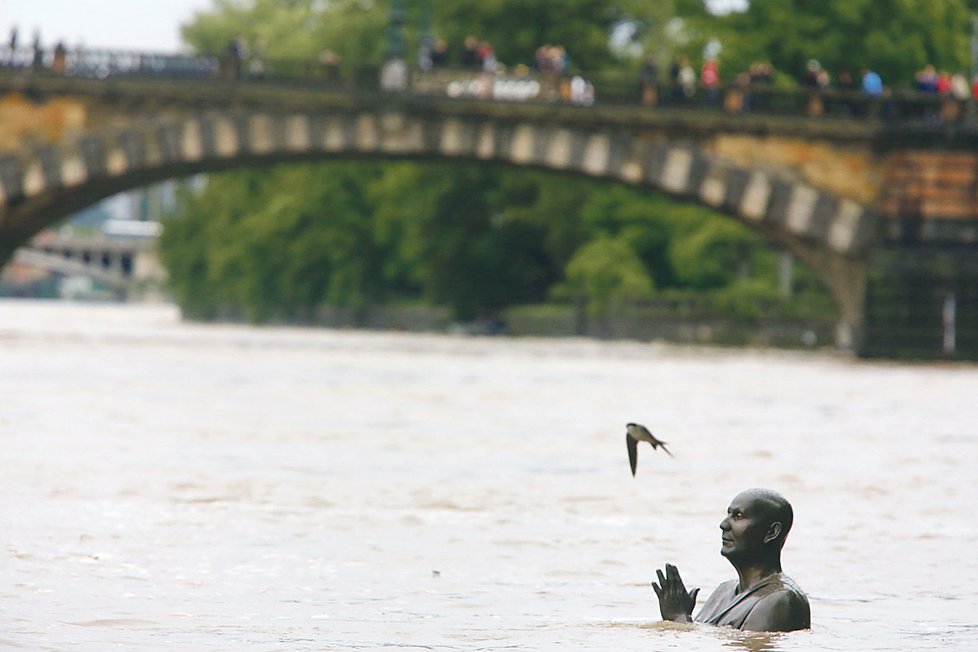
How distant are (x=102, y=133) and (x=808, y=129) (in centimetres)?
1281

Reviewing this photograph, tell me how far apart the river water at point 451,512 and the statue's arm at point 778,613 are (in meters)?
0.10

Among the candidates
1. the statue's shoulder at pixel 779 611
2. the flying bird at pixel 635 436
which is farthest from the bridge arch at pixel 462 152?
the statue's shoulder at pixel 779 611

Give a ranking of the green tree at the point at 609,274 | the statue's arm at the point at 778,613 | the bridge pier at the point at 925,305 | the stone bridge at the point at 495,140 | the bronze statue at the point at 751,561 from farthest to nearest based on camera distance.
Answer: the green tree at the point at 609,274
the stone bridge at the point at 495,140
the bridge pier at the point at 925,305
the bronze statue at the point at 751,561
the statue's arm at the point at 778,613

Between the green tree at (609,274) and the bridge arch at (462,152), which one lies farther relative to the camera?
the green tree at (609,274)

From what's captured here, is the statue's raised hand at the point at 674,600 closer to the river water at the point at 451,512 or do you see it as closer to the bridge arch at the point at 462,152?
the river water at the point at 451,512

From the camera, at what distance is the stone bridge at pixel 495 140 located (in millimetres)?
44500

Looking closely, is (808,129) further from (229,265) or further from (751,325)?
(229,265)

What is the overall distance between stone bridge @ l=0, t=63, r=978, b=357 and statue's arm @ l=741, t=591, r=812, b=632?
117 ft

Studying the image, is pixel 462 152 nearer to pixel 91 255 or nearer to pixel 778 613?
pixel 778 613

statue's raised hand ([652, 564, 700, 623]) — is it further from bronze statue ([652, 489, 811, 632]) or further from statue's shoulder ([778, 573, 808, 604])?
statue's shoulder ([778, 573, 808, 604])

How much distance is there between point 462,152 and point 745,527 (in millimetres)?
37011

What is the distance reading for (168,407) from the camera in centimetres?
2420

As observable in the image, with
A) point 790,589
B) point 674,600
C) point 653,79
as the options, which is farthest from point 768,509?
point 653,79

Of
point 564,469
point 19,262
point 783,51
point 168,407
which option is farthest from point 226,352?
point 19,262
